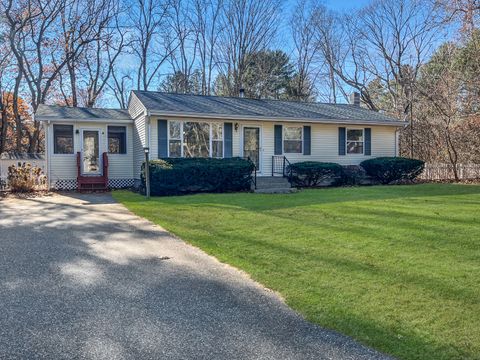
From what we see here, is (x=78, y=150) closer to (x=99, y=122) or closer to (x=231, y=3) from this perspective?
(x=99, y=122)

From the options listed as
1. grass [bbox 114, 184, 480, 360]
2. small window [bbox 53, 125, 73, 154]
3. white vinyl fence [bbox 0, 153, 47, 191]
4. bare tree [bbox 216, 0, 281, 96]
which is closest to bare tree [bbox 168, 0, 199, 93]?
bare tree [bbox 216, 0, 281, 96]

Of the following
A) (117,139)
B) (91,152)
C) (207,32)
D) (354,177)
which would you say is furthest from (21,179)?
(207,32)

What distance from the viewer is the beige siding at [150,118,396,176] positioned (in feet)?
51.5

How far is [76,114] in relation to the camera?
50.9ft

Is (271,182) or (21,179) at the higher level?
(21,179)

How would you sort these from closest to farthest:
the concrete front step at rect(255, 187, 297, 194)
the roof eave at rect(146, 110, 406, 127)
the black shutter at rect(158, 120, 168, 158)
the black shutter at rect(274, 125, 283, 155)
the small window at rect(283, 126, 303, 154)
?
1. the concrete front step at rect(255, 187, 297, 194)
2. the roof eave at rect(146, 110, 406, 127)
3. the black shutter at rect(158, 120, 168, 158)
4. the black shutter at rect(274, 125, 283, 155)
5. the small window at rect(283, 126, 303, 154)

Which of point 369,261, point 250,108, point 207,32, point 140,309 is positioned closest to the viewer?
point 140,309

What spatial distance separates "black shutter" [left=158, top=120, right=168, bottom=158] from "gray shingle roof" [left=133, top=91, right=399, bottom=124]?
592 millimetres

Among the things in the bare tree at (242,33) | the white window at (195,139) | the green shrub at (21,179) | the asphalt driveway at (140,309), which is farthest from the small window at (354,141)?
the asphalt driveway at (140,309)

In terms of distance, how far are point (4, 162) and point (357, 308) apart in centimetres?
2072

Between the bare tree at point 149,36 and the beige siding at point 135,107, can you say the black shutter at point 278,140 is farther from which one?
the bare tree at point 149,36

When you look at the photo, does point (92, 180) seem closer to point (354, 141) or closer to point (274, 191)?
point (274, 191)

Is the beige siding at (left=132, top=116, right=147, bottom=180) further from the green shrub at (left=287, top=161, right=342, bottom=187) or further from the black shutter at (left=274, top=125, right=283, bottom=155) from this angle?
the green shrub at (left=287, top=161, right=342, bottom=187)

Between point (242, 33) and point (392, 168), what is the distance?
16.7 meters
